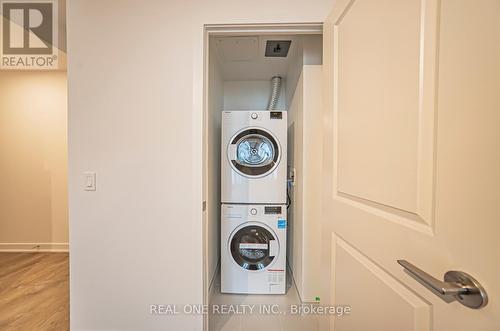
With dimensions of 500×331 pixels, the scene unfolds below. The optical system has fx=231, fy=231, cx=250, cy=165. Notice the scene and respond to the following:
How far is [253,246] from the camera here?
2.22m

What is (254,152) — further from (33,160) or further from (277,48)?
(33,160)

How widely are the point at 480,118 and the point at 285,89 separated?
2.58 m

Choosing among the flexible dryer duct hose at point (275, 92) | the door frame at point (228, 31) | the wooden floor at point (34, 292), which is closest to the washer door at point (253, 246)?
the door frame at point (228, 31)

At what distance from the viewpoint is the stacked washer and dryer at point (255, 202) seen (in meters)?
2.17

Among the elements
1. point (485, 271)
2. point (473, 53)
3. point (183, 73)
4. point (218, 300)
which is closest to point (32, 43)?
point (183, 73)

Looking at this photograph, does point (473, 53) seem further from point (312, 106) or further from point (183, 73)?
point (312, 106)

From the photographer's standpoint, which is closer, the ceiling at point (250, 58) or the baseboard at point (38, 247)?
the ceiling at point (250, 58)

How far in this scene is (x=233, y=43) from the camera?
6.79 feet

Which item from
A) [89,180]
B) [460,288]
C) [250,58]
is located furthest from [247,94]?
[460,288]

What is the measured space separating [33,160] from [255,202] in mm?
3050

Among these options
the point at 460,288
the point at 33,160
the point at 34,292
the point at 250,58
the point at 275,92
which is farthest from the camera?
the point at 33,160

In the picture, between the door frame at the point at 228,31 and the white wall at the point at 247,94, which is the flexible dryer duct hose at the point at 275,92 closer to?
the white wall at the point at 247,94

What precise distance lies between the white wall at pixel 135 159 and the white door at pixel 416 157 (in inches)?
34.2

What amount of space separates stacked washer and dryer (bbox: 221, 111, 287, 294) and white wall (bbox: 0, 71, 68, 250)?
2.38 meters
